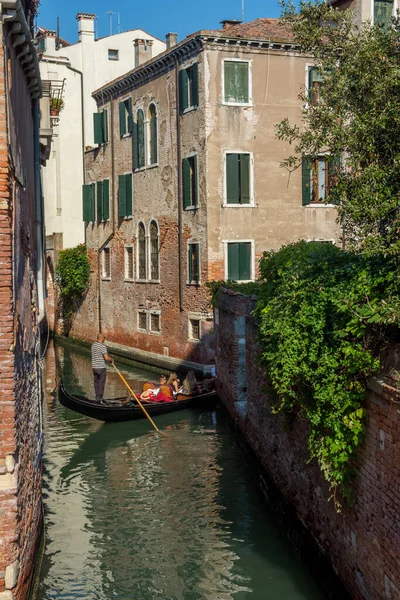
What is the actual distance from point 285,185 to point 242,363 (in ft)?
22.1

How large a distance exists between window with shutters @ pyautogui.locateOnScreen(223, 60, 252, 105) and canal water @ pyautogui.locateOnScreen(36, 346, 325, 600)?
25.6 feet

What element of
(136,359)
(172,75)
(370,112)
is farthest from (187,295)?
(370,112)

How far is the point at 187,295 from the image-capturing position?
19484 millimetres

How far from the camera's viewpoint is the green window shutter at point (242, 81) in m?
18.4

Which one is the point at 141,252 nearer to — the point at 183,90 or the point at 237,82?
the point at 183,90

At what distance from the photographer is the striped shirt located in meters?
15.3

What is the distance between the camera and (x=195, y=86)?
18.6 m

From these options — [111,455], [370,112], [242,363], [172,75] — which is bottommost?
[111,455]

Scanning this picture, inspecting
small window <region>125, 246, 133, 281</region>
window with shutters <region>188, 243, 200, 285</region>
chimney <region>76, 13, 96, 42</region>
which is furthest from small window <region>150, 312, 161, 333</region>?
chimney <region>76, 13, 96, 42</region>

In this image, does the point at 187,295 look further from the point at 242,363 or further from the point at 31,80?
the point at 31,80

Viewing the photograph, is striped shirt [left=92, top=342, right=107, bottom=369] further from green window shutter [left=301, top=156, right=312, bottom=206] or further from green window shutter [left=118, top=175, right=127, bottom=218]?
green window shutter [left=118, top=175, right=127, bottom=218]

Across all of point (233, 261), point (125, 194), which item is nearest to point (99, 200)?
point (125, 194)

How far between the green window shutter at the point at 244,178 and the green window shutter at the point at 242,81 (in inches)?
50.0

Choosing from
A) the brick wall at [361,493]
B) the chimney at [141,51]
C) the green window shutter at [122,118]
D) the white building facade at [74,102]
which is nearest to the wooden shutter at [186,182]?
the green window shutter at [122,118]
